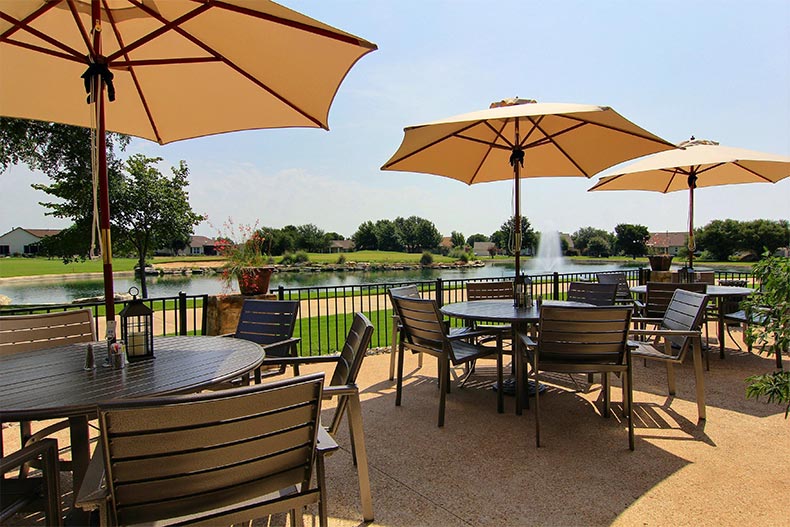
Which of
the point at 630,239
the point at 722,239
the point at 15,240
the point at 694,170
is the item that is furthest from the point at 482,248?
the point at 694,170

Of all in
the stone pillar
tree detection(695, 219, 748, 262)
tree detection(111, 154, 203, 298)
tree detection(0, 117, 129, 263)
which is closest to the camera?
the stone pillar

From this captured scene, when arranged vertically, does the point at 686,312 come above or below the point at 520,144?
below

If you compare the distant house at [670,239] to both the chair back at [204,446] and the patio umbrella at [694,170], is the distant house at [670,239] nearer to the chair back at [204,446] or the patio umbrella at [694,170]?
the patio umbrella at [694,170]

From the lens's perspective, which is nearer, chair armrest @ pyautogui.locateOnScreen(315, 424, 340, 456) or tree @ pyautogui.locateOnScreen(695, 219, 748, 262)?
chair armrest @ pyautogui.locateOnScreen(315, 424, 340, 456)

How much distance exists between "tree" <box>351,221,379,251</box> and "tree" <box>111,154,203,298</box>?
57.1 m

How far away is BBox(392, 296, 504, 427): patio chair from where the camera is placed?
3.16 m

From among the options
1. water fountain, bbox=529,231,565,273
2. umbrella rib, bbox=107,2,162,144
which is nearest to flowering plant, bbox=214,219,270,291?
umbrella rib, bbox=107,2,162,144

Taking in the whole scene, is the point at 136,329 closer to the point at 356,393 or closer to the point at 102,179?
the point at 102,179

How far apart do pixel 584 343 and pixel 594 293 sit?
6.67ft

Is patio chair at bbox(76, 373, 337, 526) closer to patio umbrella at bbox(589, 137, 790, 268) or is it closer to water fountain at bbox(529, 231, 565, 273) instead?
patio umbrella at bbox(589, 137, 790, 268)

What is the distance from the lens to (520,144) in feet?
14.6

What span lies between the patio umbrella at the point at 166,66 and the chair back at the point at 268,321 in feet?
3.60

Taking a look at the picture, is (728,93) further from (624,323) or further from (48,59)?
(48,59)

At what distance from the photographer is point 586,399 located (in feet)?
12.2
